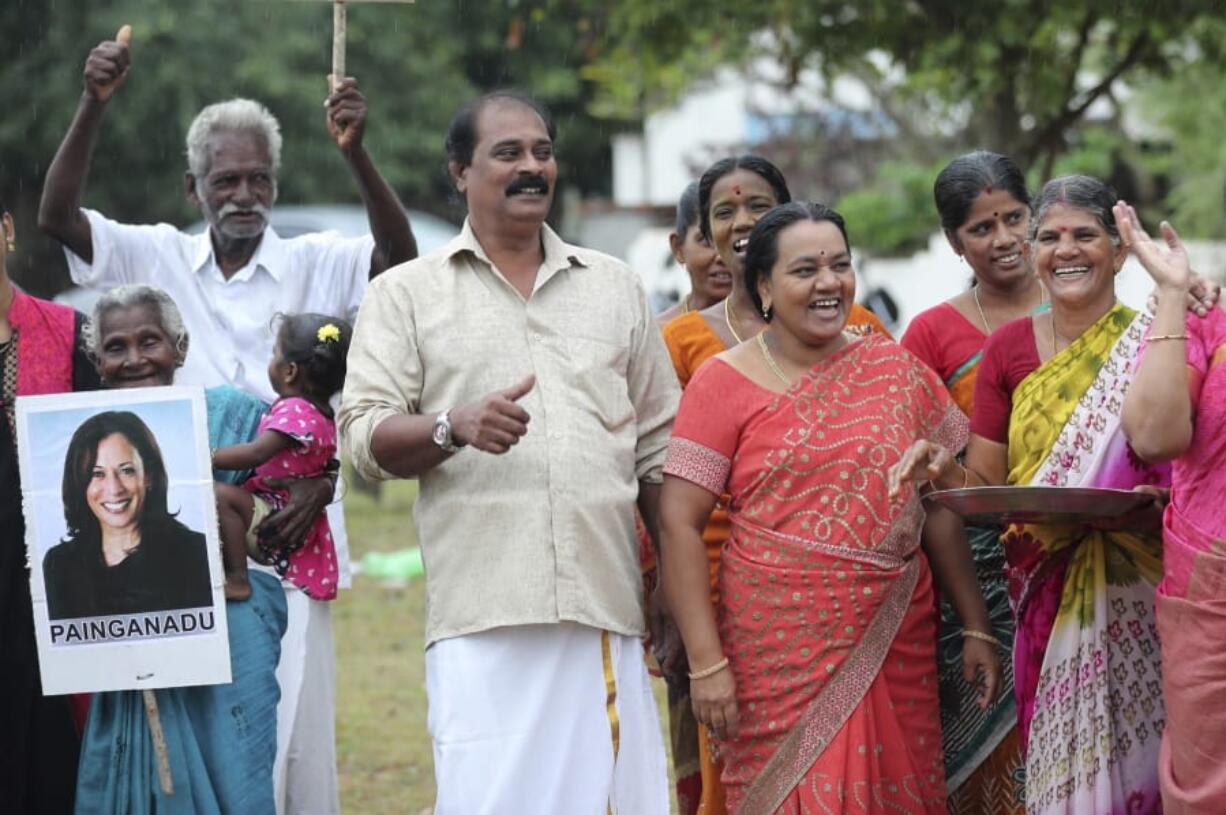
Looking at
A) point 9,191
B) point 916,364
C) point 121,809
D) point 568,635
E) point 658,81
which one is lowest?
point 121,809

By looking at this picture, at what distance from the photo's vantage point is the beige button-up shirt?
15.5 feet

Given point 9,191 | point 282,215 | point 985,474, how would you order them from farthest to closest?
point 9,191 < point 282,215 < point 985,474

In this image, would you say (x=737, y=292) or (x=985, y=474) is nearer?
(x=985, y=474)

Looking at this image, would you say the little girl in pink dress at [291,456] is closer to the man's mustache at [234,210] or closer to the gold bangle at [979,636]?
the man's mustache at [234,210]

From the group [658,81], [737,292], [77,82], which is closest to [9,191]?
[77,82]

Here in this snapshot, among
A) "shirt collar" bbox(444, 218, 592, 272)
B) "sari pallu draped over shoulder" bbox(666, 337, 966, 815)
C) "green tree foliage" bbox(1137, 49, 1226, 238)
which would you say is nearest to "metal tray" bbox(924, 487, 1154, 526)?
"sari pallu draped over shoulder" bbox(666, 337, 966, 815)

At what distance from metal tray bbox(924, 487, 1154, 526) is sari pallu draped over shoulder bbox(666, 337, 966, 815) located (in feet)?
0.77

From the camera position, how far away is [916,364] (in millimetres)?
5086

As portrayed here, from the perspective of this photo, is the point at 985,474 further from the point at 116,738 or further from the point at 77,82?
the point at 77,82

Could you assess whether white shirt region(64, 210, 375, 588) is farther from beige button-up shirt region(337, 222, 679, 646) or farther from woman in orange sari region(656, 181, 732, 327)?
beige button-up shirt region(337, 222, 679, 646)

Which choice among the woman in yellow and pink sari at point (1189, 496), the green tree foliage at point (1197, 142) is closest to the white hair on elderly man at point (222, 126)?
the woman in yellow and pink sari at point (1189, 496)

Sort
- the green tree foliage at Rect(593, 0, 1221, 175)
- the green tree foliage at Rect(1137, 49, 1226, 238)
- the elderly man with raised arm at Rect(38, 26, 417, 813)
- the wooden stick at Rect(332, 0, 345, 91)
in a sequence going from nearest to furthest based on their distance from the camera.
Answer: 1. the wooden stick at Rect(332, 0, 345, 91)
2. the elderly man with raised arm at Rect(38, 26, 417, 813)
3. the green tree foliage at Rect(593, 0, 1221, 175)
4. the green tree foliage at Rect(1137, 49, 1226, 238)

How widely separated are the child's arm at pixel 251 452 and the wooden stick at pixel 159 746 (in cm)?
63

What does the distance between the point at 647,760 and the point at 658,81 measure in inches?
350
